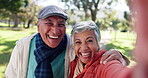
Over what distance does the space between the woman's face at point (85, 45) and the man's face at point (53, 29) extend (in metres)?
0.28

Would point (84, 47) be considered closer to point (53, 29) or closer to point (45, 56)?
point (53, 29)

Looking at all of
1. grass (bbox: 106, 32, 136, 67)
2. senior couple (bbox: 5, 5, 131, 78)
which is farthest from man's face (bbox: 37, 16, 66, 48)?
grass (bbox: 106, 32, 136, 67)

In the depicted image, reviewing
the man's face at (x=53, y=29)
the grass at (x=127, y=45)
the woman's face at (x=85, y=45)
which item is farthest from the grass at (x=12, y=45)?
the man's face at (x=53, y=29)

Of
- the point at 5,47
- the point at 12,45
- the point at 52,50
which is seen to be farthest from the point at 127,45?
the point at 12,45

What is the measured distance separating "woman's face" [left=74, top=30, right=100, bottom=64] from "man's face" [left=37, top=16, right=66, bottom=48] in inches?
11.0

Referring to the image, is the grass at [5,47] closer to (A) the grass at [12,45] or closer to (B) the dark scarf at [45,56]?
(A) the grass at [12,45]

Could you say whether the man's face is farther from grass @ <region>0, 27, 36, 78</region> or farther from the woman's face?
grass @ <region>0, 27, 36, 78</region>

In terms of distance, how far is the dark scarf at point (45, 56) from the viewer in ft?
6.69

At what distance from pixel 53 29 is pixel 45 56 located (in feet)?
1.06

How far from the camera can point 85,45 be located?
5.82ft

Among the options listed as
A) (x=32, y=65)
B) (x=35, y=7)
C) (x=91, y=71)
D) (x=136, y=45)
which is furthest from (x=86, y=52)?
(x=35, y=7)

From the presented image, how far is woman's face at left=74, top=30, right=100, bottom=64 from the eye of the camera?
1752mm

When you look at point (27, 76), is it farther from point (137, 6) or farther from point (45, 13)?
point (137, 6)

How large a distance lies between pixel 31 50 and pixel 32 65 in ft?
0.61
